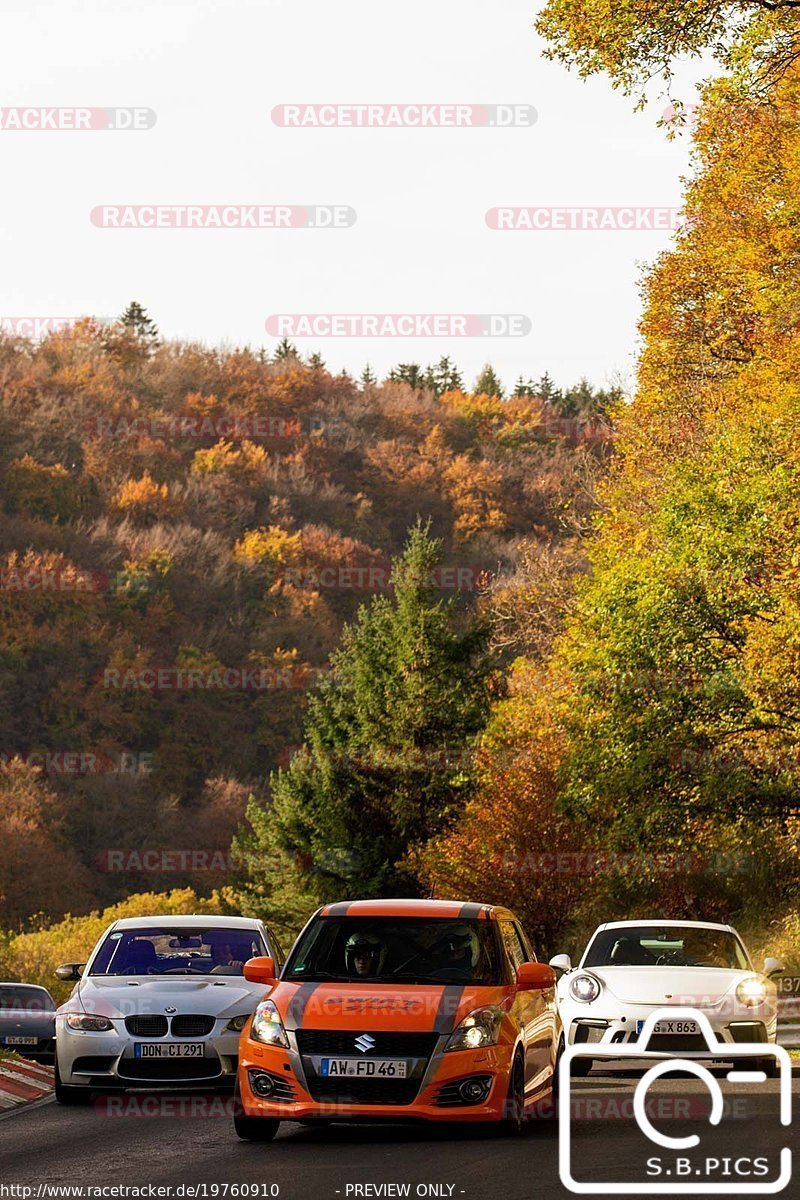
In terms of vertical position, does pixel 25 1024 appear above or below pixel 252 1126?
below

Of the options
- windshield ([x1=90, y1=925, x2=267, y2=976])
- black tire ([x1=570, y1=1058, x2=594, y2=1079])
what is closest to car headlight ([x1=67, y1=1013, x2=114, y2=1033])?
windshield ([x1=90, y1=925, x2=267, y2=976])

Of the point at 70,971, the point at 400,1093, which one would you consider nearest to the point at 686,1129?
the point at 400,1093

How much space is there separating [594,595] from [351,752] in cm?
2579

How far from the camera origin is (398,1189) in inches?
376

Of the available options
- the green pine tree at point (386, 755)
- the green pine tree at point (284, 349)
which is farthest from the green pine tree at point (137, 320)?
the green pine tree at point (386, 755)

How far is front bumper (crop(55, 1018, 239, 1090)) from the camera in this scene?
15.0 meters

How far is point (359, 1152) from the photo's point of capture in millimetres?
11289

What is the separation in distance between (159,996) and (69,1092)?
1.12 metres

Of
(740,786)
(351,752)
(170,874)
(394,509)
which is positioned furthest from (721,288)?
(394,509)

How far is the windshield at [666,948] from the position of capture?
59.4ft

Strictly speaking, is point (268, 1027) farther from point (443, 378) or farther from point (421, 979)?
point (443, 378)

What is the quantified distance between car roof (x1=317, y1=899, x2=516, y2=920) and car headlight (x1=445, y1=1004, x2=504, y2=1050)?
1216 mm

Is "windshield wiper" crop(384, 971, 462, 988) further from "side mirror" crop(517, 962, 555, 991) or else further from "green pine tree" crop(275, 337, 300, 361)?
"green pine tree" crop(275, 337, 300, 361)

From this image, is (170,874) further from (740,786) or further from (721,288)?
(740,786)
